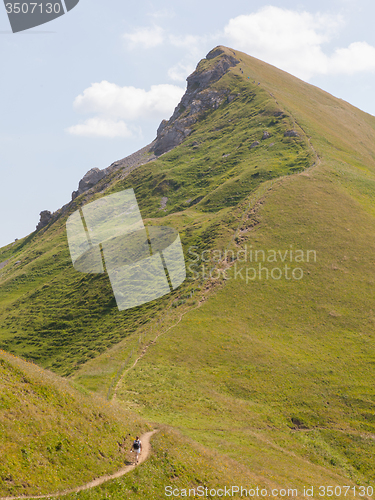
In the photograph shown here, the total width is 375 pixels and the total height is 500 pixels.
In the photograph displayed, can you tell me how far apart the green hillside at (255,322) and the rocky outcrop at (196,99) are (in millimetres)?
50477

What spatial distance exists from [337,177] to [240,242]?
39.9 m

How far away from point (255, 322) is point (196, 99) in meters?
146

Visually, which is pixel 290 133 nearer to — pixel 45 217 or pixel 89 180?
pixel 89 180

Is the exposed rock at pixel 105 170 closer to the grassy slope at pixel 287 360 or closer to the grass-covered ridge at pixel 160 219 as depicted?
the grass-covered ridge at pixel 160 219

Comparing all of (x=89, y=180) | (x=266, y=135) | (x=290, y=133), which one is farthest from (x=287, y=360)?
(x=89, y=180)

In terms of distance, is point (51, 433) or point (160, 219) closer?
point (51, 433)

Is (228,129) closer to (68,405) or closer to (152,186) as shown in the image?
(152,186)

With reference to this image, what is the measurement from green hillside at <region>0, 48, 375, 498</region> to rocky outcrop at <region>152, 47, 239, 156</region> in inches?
1987

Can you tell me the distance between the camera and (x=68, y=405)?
22969mm

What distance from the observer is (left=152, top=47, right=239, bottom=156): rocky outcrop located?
6122 inches

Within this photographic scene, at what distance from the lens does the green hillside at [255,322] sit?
3216cm

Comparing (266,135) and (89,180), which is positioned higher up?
(89,180)

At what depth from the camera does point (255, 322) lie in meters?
48.5

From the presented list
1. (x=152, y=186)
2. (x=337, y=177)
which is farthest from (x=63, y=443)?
(x=152, y=186)
